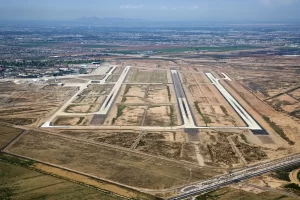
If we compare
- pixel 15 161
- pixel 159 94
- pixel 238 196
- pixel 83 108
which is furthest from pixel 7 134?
pixel 159 94

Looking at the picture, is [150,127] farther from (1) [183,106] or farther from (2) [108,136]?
(1) [183,106]

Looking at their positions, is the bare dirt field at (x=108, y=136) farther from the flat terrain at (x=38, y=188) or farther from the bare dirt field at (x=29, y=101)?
the flat terrain at (x=38, y=188)

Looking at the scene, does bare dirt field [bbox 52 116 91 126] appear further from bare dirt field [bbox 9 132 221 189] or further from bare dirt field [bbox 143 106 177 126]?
bare dirt field [bbox 143 106 177 126]

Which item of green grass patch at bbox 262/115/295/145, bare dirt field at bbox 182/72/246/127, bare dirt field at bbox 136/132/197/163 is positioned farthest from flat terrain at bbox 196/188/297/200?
bare dirt field at bbox 182/72/246/127

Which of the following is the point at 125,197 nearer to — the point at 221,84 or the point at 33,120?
the point at 33,120

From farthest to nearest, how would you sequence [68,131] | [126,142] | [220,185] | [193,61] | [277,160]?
1. [193,61]
2. [68,131]
3. [126,142]
4. [277,160]
5. [220,185]

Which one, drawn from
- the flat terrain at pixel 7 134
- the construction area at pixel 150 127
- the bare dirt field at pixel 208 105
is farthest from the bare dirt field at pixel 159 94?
the flat terrain at pixel 7 134

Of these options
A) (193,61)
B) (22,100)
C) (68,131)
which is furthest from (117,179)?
(193,61)
